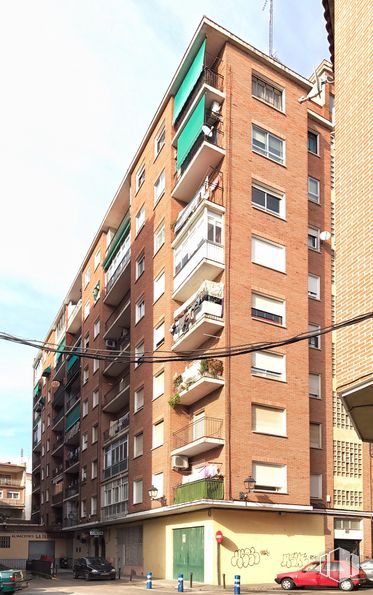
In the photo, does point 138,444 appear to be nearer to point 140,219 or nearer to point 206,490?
point 206,490

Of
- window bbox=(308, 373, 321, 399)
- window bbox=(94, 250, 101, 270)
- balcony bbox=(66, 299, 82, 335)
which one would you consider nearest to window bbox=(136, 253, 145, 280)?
window bbox=(308, 373, 321, 399)

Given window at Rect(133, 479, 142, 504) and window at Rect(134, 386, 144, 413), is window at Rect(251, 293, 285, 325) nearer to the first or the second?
window at Rect(134, 386, 144, 413)

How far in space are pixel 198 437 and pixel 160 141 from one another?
672 inches

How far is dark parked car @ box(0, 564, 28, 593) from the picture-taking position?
2611 cm

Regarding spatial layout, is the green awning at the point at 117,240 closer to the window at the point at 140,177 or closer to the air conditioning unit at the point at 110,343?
the window at the point at 140,177

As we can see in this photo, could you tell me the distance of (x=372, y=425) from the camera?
10562mm

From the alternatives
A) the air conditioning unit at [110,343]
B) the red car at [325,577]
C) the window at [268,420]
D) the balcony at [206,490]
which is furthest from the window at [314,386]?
the air conditioning unit at [110,343]

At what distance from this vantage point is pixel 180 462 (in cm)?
3181

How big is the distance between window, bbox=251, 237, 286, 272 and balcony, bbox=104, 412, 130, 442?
13991 millimetres

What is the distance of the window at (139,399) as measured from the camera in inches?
1502

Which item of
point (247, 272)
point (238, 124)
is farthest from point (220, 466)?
point (238, 124)

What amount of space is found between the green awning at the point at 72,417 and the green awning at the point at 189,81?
27.8 meters

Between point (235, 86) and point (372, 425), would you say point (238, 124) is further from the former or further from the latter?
point (372, 425)

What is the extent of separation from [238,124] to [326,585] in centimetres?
1974
